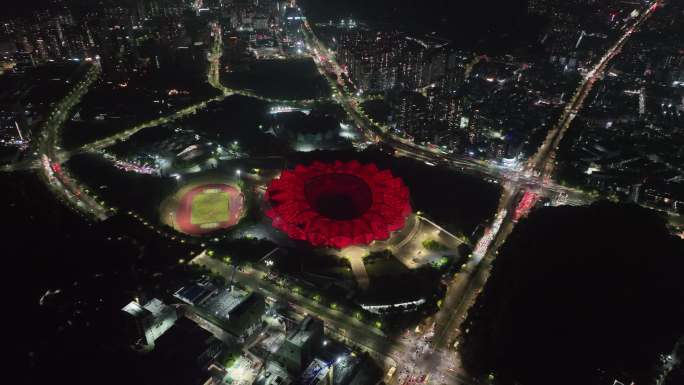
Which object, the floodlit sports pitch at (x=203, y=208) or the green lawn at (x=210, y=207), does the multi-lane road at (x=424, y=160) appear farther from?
the green lawn at (x=210, y=207)

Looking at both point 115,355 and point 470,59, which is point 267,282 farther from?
point 470,59

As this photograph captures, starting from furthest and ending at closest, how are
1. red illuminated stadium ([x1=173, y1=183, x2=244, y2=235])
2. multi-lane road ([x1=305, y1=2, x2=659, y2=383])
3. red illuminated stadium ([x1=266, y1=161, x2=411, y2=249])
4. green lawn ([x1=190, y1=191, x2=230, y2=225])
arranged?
green lawn ([x1=190, y1=191, x2=230, y2=225])
red illuminated stadium ([x1=173, y1=183, x2=244, y2=235])
red illuminated stadium ([x1=266, y1=161, x2=411, y2=249])
multi-lane road ([x1=305, y1=2, x2=659, y2=383])

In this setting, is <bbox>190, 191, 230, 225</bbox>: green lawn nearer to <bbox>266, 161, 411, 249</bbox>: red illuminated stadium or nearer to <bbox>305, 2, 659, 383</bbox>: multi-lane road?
<bbox>266, 161, 411, 249</bbox>: red illuminated stadium

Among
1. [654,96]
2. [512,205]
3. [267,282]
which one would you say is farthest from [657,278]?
[654,96]

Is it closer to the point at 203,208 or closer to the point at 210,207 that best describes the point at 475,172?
the point at 210,207

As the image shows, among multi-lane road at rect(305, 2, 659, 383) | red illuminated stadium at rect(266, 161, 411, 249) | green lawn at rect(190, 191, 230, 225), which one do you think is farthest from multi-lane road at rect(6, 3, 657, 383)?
green lawn at rect(190, 191, 230, 225)

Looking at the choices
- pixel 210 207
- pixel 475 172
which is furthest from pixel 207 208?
pixel 475 172
